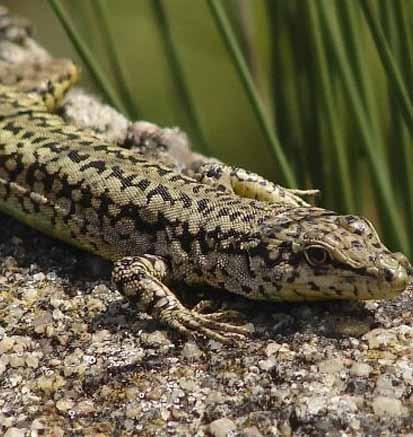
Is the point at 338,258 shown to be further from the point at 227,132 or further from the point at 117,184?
the point at 227,132

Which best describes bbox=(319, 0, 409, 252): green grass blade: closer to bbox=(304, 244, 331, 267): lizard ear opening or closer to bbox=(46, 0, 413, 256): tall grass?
bbox=(46, 0, 413, 256): tall grass

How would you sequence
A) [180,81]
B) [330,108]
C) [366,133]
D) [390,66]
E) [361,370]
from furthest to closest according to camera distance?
[180,81] < [330,108] < [366,133] < [390,66] < [361,370]

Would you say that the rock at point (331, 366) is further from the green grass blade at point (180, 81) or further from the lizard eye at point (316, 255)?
the green grass blade at point (180, 81)

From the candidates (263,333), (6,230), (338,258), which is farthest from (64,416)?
(6,230)

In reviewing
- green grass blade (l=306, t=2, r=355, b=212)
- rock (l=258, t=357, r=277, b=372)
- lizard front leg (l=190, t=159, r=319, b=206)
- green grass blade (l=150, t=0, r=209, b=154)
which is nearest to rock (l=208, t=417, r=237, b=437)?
rock (l=258, t=357, r=277, b=372)

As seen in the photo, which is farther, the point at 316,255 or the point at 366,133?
the point at 366,133

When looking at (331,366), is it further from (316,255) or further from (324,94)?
(324,94)


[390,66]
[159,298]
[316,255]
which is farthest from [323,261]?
[390,66]
